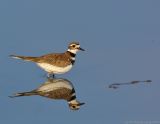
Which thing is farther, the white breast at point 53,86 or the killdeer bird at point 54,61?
the killdeer bird at point 54,61

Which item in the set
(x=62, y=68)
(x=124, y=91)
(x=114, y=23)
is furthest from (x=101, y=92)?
(x=114, y=23)

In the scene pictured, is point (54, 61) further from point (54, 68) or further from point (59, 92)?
point (59, 92)

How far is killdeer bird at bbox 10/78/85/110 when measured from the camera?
10230 millimetres

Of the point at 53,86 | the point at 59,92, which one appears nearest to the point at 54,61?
the point at 53,86

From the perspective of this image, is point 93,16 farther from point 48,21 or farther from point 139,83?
point 139,83

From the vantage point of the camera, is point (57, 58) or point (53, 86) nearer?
point (53, 86)

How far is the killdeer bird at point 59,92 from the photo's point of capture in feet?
33.6

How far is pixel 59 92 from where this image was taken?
10586 mm

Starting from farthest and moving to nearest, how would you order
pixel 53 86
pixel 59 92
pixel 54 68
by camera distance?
pixel 54 68
pixel 53 86
pixel 59 92

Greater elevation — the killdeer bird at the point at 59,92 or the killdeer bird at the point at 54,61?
the killdeer bird at the point at 54,61

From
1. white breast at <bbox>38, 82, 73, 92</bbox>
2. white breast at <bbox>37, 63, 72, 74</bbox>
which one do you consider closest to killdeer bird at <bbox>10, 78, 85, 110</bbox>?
white breast at <bbox>38, 82, 73, 92</bbox>

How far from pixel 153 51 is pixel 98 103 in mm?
1924

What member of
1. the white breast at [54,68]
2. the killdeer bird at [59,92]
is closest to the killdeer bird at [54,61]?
the white breast at [54,68]

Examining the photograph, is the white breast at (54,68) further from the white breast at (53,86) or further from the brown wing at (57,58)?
the white breast at (53,86)
